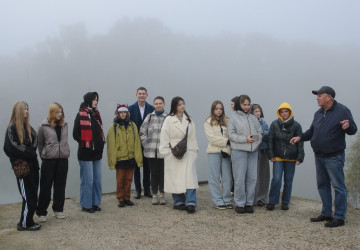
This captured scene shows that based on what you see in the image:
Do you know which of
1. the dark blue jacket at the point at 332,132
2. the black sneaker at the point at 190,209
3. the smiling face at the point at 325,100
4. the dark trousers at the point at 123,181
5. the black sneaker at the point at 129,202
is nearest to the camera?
the dark blue jacket at the point at 332,132

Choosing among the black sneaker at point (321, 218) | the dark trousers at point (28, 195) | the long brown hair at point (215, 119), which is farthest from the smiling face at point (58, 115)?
the black sneaker at point (321, 218)

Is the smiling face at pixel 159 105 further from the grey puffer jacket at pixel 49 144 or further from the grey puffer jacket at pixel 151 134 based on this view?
the grey puffer jacket at pixel 49 144

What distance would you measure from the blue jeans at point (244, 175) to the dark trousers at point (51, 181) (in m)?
2.96

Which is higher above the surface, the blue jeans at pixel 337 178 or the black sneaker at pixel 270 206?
the blue jeans at pixel 337 178

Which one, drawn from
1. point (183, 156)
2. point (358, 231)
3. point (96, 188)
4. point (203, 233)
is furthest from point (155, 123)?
point (358, 231)

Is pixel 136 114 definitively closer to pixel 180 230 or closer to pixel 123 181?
pixel 123 181

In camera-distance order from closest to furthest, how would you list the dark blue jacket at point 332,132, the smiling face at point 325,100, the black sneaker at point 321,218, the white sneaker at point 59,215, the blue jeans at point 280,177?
the dark blue jacket at point 332,132 < the smiling face at point 325,100 < the black sneaker at point 321,218 < the white sneaker at point 59,215 < the blue jeans at point 280,177

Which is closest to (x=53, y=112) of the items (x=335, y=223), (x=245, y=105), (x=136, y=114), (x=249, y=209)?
(x=136, y=114)

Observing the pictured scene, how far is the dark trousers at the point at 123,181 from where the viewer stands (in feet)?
22.2

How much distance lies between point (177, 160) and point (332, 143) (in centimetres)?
266

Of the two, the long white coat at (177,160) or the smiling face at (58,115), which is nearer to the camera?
the smiling face at (58,115)

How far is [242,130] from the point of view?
20.2ft

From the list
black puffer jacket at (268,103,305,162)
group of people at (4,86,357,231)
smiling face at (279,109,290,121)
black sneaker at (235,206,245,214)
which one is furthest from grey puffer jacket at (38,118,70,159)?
smiling face at (279,109,290,121)

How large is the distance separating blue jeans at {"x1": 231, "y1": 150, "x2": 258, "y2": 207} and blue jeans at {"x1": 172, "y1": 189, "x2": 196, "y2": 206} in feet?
2.50
